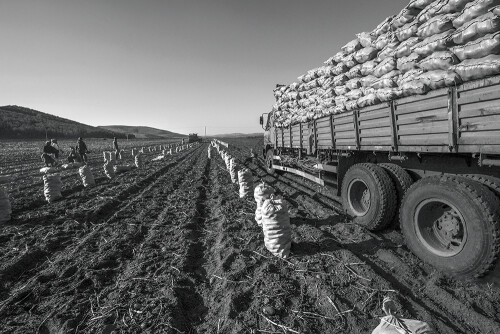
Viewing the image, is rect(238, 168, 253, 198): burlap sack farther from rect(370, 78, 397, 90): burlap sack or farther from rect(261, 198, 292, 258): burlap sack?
rect(370, 78, 397, 90): burlap sack

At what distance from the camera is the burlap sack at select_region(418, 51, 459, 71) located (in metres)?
3.18

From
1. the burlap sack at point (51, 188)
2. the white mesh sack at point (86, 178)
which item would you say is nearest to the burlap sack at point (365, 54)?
the burlap sack at point (51, 188)

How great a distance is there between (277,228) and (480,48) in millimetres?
3199

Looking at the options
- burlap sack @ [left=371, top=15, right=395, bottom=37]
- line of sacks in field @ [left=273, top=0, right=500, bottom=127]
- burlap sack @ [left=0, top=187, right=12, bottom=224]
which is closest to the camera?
line of sacks in field @ [left=273, top=0, right=500, bottom=127]

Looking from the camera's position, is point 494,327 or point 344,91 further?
point 344,91

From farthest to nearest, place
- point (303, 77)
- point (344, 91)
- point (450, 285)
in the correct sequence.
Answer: point (303, 77) → point (344, 91) → point (450, 285)

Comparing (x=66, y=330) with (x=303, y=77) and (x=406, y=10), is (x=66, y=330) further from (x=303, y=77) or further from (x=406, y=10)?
(x=303, y=77)

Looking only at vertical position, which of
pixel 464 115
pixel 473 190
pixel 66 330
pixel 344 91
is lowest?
pixel 66 330

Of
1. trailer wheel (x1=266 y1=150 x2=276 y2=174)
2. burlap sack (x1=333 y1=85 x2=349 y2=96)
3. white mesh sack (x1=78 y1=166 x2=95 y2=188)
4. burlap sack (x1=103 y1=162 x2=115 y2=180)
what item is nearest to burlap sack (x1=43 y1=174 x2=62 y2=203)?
white mesh sack (x1=78 y1=166 x2=95 y2=188)

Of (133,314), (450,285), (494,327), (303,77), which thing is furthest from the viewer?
(303,77)

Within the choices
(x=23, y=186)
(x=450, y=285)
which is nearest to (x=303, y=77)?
(x=450, y=285)

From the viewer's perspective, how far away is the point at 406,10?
164 inches

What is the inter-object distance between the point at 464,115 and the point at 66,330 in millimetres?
4754

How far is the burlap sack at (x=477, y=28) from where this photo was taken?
2.74 m
